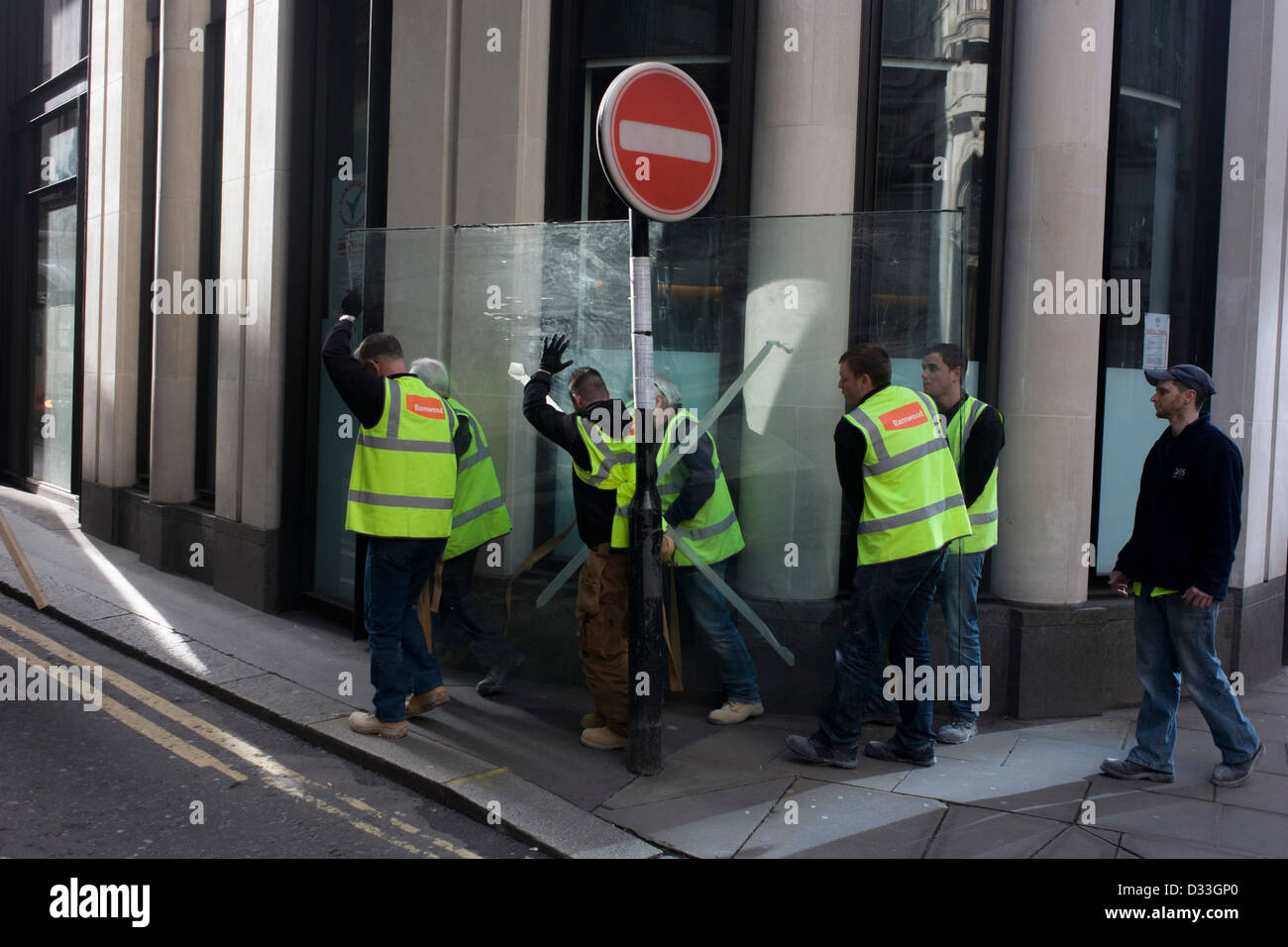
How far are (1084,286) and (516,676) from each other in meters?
4.34

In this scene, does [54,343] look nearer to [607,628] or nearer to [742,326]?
[742,326]

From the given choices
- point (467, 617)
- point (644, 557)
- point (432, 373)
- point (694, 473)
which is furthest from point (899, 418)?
point (467, 617)

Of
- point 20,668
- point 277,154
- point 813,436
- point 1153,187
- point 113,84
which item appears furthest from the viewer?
point 113,84

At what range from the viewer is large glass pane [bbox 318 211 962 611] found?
6.42 meters

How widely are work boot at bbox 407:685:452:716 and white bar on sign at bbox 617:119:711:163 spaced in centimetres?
321

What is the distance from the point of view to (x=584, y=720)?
6098 millimetres

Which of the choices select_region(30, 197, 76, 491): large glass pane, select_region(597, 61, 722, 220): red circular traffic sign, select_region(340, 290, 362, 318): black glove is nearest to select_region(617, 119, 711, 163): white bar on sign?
select_region(597, 61, 722, 220): red circular traffic sign

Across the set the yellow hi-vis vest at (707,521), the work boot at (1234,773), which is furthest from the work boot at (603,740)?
the work boot at (1234,773)

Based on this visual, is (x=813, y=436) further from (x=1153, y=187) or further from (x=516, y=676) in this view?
(x=1153, y=187)

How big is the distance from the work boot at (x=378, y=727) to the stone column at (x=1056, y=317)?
3.74 meters

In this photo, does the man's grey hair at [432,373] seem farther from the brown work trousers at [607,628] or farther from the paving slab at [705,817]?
the paving slab at [705,817]

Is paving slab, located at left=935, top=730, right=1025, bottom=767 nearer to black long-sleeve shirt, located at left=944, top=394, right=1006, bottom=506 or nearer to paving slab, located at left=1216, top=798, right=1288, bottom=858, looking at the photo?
paving slab, located at left=1216, top=798, right=1288, bottom=858

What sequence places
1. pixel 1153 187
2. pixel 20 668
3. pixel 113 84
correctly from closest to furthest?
pixel 20 668 < pixel 1153 187 < pixel 113 84
